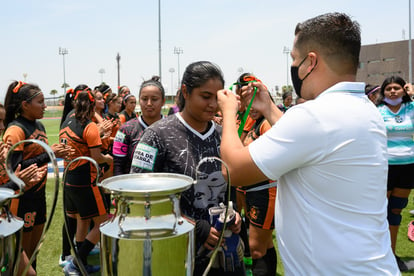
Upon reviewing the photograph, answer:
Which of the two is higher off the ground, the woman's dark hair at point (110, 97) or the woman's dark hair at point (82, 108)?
the woman's dark hair at point (110, 97)

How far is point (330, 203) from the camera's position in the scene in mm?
1324

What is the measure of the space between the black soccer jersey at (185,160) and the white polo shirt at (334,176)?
2.18ft

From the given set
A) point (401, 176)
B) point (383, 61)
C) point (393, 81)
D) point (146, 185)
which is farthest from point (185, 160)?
point (383, 61)

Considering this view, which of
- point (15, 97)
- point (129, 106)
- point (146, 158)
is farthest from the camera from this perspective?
point (129, 106)

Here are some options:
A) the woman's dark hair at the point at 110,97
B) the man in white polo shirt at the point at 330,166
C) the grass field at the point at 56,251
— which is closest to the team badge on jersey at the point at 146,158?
the man in white polo shirt at the point at 330,166

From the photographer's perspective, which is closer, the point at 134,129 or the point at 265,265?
the point at 265,265

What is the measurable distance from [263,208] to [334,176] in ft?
7.06

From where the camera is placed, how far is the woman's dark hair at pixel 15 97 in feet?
10.7

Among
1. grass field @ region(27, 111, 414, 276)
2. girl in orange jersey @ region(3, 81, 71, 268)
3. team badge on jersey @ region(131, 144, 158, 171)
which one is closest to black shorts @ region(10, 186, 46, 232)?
girl in orange jersey @ region(3, 81, 71, 268)

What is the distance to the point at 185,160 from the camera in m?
1.97

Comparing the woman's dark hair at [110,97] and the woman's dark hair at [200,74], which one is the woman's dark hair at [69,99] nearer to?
the woman's dark hair at [110,97]

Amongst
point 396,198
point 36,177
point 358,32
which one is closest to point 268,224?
point 396,198

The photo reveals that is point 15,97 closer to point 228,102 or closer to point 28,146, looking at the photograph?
point 28,146

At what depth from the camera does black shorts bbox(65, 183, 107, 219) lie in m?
3.89
